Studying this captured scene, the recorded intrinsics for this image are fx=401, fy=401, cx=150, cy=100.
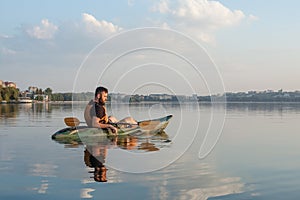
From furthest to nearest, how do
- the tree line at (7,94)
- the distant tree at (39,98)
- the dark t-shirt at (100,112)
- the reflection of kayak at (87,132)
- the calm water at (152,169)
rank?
the distant tree at (39,98) → the tree line at (7,94) → the reflection of kayak at (87,132) → the dark t-shirt at (100,112) → the calm water at (152,169)

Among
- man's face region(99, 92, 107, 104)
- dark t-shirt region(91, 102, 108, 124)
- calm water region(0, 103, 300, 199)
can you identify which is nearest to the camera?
calm water region(0, 103, 300, 199)

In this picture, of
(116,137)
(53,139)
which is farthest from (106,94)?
(53,139)

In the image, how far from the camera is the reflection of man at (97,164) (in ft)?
35.7

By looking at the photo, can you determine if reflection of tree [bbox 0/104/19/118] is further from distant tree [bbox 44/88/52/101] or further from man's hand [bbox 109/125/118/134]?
distant tree [bbox 44/88/52/101]

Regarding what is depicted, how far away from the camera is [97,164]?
13.1m

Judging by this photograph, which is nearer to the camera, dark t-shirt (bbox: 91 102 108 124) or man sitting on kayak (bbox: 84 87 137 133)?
man sitting on kayak (bbox: 84 87 137 133)

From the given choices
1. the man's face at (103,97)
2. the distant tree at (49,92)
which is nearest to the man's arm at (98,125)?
the man's face at (103,97)

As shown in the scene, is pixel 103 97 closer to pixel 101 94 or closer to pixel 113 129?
pixel 101 94

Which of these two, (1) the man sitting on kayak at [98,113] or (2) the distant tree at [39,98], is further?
(2) the distant tree at [39,98]

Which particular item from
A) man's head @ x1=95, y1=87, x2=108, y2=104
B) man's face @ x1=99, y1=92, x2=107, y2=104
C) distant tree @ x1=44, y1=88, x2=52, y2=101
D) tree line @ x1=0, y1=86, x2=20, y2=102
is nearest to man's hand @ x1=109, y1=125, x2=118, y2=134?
man's face @ x1=99, y1=92, x2=107, y2=104

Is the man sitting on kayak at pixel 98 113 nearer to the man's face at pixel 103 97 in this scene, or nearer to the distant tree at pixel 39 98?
the man's face at pixel 103 97

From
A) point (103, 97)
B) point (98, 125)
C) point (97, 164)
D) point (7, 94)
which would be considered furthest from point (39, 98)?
point (97, 164)

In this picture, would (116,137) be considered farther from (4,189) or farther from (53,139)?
(4,189)

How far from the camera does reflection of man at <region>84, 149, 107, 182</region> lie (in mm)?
10883
